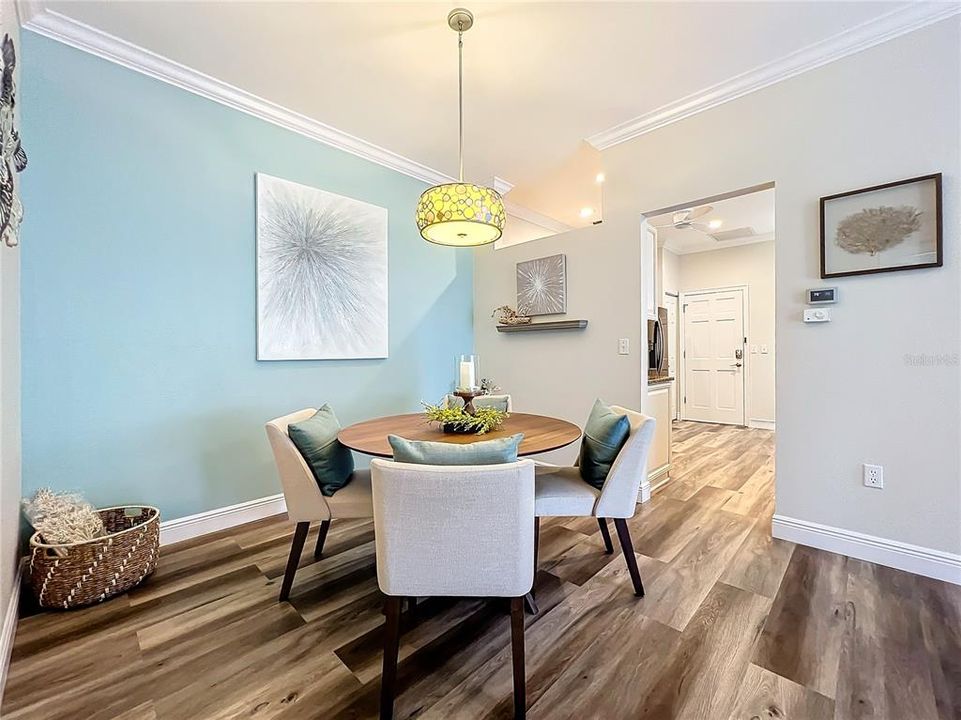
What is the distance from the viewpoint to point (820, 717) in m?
1.19

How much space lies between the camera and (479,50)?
7.25 ft

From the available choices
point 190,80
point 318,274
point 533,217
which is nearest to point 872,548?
point 318,274

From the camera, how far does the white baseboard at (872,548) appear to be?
1.90 meters

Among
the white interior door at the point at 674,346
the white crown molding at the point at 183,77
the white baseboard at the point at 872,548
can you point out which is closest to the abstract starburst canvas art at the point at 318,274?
the white crown molding at the point at 183,77

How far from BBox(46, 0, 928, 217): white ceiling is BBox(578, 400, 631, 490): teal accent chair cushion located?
1963 mm

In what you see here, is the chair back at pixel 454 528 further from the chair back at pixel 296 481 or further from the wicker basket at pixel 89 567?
the wicker basket at pixel 89 567

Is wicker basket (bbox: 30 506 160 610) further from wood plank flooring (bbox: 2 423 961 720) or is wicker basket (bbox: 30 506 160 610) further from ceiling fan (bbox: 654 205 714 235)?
ceiling fan (bbox: 654 205 714 235)

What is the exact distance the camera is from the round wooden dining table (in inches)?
63.1

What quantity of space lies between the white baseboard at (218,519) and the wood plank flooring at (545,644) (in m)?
0.15

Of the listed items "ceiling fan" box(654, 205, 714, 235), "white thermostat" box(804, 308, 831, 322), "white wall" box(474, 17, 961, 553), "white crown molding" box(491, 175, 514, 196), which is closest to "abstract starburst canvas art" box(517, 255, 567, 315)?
"white wall" box(474, 17, 961, 553)

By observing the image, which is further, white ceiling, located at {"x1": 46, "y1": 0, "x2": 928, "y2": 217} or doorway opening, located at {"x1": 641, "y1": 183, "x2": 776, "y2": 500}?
doorway opening, located at {"x1": 641, "y1": 183, "x2": 776, "y2": 500}

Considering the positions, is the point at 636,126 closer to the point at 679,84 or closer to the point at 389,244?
the point at 679,84

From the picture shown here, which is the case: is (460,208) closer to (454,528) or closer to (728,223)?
(454,528)

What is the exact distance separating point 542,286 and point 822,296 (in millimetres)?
1894
